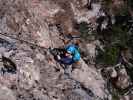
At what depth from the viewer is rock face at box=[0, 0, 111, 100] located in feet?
27.7

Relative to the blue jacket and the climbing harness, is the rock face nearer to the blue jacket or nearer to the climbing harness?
the climbing harness

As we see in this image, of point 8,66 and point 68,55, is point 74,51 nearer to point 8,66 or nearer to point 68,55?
point 68,55

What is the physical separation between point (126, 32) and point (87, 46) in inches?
68.1

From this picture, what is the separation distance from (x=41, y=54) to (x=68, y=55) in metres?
0.86

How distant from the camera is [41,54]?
9375 millimetres

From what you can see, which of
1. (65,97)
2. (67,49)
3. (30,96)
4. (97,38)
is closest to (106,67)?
(97,38)

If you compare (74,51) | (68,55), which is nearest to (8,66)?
(68,55)

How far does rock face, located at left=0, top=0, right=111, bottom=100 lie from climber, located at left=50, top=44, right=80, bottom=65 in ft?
0.64

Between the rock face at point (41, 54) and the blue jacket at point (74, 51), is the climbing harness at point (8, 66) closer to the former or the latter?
the rock face at point (41, 54)

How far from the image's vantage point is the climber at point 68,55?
9.84 meters

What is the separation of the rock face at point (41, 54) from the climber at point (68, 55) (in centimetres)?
20

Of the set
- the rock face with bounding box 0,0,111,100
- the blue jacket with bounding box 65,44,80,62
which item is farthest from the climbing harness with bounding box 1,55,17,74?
the blue jacket with bounding box 65,44,80,62

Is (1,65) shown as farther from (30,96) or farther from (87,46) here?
(87,46)

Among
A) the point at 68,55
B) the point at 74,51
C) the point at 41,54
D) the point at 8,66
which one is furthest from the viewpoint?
the point at 74,51
